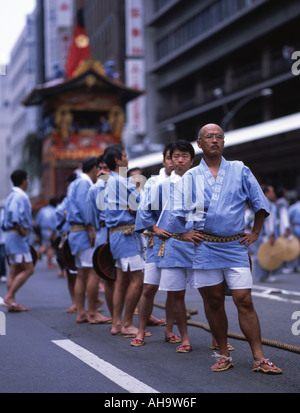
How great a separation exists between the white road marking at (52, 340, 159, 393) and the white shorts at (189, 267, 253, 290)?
2.85 feet

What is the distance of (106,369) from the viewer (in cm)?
560

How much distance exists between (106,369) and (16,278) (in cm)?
435

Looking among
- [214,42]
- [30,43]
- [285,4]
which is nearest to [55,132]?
[285,4]

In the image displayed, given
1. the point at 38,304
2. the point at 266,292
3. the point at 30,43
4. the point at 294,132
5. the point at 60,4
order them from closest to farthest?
the point at 38,304
the point at 266,292
the point at 294,132
the point at 60,4
the point at 30,43

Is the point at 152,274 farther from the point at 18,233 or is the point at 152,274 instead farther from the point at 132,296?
the point at 18,233

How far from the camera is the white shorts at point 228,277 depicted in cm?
531

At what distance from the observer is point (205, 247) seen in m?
5.39

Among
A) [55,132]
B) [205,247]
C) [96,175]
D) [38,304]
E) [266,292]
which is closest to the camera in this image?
[205,247]

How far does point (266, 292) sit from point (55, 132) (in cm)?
1937

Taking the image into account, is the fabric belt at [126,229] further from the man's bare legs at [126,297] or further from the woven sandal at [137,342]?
the woven sandal at [137,342]

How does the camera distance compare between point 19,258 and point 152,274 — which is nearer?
point 152,274

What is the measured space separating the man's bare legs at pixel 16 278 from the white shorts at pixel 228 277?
4.69 meters

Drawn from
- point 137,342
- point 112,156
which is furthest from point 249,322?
point 112,156

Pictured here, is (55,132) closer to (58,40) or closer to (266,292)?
(58,40)
